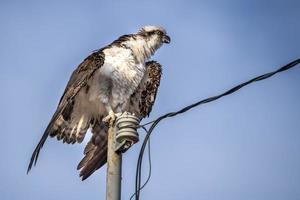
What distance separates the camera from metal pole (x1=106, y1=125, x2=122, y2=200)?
4801mm

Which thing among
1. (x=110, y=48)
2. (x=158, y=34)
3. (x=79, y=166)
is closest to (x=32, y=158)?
(x=79, y=166)

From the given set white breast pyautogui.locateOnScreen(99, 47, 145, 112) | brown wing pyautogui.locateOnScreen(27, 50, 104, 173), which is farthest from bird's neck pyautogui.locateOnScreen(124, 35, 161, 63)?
brown wing pyautogui.locateOnScreen(27, 50, 104, 173)

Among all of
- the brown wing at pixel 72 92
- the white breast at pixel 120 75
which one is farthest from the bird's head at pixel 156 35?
the brown wing at pixel 72 92

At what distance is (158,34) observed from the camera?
1120cm

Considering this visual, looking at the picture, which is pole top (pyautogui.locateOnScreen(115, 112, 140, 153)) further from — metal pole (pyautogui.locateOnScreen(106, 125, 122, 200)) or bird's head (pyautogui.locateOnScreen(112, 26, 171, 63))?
bird's head (pyautogui.locateOnScreen(112, 26, 171, 63))

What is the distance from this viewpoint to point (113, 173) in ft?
16.2

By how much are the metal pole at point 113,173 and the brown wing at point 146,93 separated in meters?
5.32

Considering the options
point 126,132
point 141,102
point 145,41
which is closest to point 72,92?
point 141,102

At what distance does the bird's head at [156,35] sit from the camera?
11141 mm

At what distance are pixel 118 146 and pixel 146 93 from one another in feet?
18.4

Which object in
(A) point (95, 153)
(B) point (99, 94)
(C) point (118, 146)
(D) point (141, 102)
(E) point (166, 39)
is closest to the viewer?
(C) point (118, 146)

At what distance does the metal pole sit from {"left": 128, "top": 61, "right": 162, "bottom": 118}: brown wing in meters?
5.32

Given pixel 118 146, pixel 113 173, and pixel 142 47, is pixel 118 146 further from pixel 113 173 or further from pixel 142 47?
pixel 142 47

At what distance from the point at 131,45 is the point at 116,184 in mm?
5935
